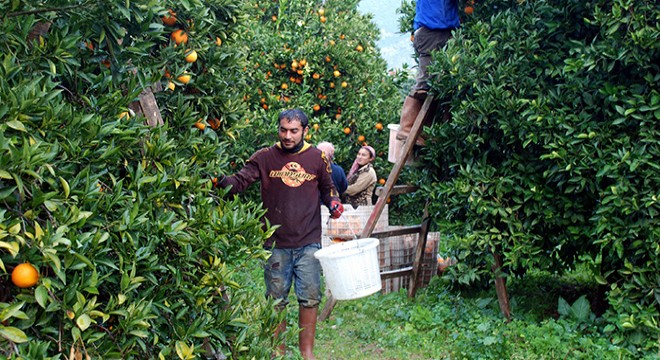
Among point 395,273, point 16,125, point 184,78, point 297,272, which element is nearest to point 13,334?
point 16,125

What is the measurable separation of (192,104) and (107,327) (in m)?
1.66

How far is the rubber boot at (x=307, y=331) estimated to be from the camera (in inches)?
214

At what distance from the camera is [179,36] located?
4.01 meters

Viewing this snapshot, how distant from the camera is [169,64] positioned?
394 cm

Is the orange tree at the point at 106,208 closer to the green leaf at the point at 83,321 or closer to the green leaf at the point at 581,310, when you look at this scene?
the green leaf at the point at 83,321

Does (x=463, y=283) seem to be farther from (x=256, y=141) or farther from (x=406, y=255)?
(x=256, y=141)

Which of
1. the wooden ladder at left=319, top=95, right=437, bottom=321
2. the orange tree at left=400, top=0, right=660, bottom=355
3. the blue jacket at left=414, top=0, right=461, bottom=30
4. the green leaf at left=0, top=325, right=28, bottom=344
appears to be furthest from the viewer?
the wooden ladder at left=319, top=95, right=437, bottom=321

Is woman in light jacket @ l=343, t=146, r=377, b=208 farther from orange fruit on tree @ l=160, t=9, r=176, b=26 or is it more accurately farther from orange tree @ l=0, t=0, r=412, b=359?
orange fruit on tree @ l=160, t=9, r=176, b=26

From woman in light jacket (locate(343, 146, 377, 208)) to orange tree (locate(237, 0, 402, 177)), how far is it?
1055mm

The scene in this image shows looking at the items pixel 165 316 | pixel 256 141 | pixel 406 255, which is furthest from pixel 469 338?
pixel 256 141

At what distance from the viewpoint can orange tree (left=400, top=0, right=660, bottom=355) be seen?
5379 mm

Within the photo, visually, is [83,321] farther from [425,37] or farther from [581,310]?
[425,37]

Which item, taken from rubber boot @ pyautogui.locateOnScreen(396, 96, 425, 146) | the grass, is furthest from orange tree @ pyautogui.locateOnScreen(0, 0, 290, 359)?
rubber boot @ pyautogui.locateOnScreen(396, 96, 425, 146)

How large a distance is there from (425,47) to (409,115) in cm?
68
